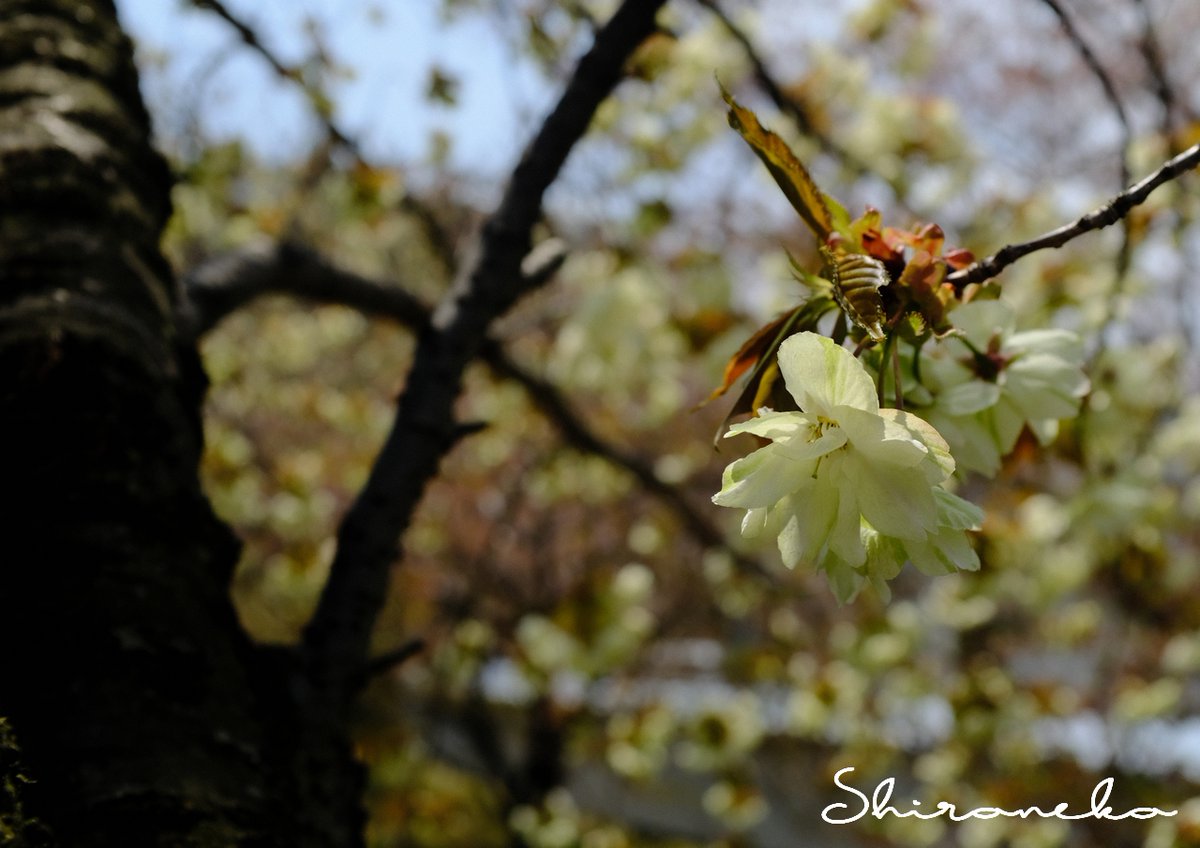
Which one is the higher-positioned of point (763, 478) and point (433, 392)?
point (433, 392)

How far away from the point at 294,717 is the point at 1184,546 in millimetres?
6252

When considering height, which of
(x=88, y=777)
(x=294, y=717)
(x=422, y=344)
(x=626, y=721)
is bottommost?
(x=88, y=777)

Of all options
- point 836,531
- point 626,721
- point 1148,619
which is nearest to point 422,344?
point 836,531

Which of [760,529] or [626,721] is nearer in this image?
[760,529]

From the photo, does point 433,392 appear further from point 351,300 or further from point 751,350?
point 351,300

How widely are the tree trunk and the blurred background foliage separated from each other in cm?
25

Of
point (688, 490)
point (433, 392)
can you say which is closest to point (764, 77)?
point (433, 392)

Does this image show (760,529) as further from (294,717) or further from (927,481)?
(294,717)

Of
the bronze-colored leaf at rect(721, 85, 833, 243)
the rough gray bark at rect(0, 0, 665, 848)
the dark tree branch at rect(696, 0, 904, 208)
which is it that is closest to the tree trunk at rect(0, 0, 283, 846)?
the rough gray bark at rect(0, 0, 665, 848)

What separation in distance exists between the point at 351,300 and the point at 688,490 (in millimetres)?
2957

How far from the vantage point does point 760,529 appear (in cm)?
61

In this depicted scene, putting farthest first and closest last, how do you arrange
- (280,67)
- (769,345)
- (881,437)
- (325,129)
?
(325,129)
(280,67)
(769,345)
(881,437)

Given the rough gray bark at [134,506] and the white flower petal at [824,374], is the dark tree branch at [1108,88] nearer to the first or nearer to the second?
the rough gray bark at [134,506]

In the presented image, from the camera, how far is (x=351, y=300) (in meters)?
1.96
